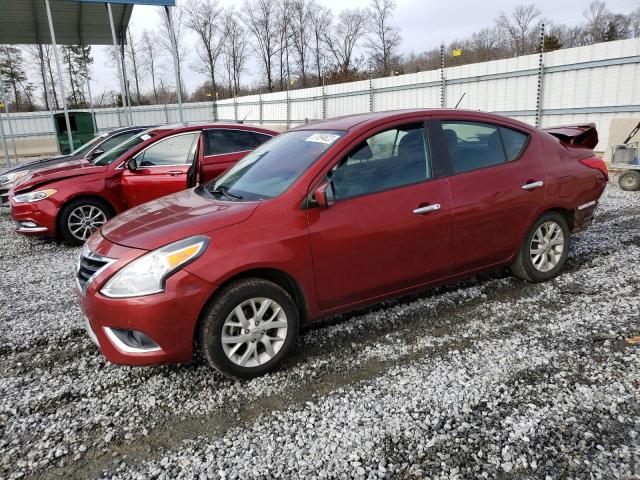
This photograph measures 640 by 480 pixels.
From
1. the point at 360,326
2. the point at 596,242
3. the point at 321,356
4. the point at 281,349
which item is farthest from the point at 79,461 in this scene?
the point at 596,242

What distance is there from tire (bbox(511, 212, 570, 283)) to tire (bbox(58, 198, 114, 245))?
5.80 meters

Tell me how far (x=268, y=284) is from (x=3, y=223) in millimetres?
8591

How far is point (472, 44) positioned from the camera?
178 feet

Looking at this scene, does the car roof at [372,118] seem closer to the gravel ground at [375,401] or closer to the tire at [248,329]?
the tire at [248,329]

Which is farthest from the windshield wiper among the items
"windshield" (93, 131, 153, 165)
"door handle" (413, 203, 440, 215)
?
"windshield" (93, 131, 153, 165)

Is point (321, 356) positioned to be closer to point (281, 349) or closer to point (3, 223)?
point (281, 349)

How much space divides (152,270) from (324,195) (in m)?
1.20

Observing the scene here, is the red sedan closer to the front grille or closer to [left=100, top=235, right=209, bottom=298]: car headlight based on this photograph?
the front grille

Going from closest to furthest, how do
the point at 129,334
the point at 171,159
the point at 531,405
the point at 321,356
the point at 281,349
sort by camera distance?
the point at 531,405 → the point at 129,334 → the point at 281,349 → the point at 321,356 → the point at 171,159

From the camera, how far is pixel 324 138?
362 cm

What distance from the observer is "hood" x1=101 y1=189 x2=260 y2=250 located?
2980mm

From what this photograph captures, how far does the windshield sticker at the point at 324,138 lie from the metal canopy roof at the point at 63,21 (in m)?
14.3

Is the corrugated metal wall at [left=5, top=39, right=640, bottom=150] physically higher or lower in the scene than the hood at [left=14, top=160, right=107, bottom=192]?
higher

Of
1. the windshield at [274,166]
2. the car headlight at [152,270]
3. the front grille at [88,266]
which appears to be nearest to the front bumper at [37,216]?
the windshield at [274,166]
